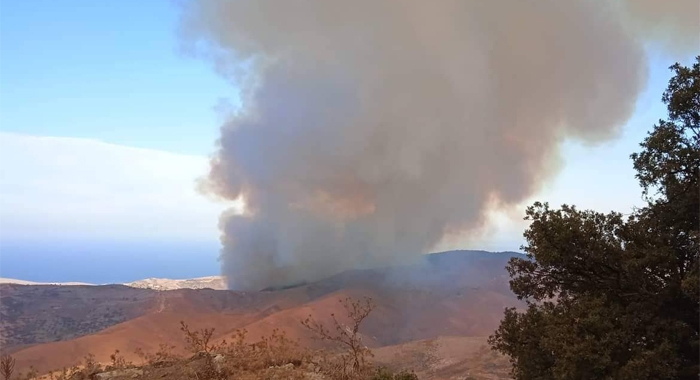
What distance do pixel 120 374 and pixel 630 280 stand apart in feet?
31.9

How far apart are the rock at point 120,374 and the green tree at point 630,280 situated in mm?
7378

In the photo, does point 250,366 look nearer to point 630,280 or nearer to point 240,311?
point 630,280

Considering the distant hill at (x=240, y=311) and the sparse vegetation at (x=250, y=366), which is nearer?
the sparse vegetation at (x=250, y=366)

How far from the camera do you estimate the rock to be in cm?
980

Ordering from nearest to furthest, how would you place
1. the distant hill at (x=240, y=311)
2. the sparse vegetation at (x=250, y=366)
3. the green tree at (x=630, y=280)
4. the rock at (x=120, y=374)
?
the green tree at (x=630, y=280) → the sparse vegetation at (x=250, y=366) → the rock at (x=120, y=374) → the distant hill at (x=240, y=311)

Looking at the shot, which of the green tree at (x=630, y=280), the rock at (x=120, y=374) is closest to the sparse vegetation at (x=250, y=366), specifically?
the rock at (x=120, y=374)

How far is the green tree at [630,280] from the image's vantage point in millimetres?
7215

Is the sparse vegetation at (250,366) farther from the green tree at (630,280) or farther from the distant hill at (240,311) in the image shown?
the distant hill at (240,311)

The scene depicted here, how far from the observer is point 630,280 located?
26.6 ft

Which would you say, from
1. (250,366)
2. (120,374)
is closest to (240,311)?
(120,374)

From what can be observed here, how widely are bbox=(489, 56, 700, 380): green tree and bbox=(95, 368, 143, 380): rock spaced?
24.2 ft

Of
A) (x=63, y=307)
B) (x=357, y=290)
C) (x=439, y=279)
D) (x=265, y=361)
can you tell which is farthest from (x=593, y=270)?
(x=63, y=307)

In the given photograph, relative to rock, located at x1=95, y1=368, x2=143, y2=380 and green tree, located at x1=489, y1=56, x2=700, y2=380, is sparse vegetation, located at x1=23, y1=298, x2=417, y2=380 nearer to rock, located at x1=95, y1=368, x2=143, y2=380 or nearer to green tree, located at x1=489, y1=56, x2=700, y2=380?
rock, located at x1=95, y1=368, x2=143, y2=380

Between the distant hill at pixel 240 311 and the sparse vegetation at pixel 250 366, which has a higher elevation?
the distant hill at pixel 240 311
